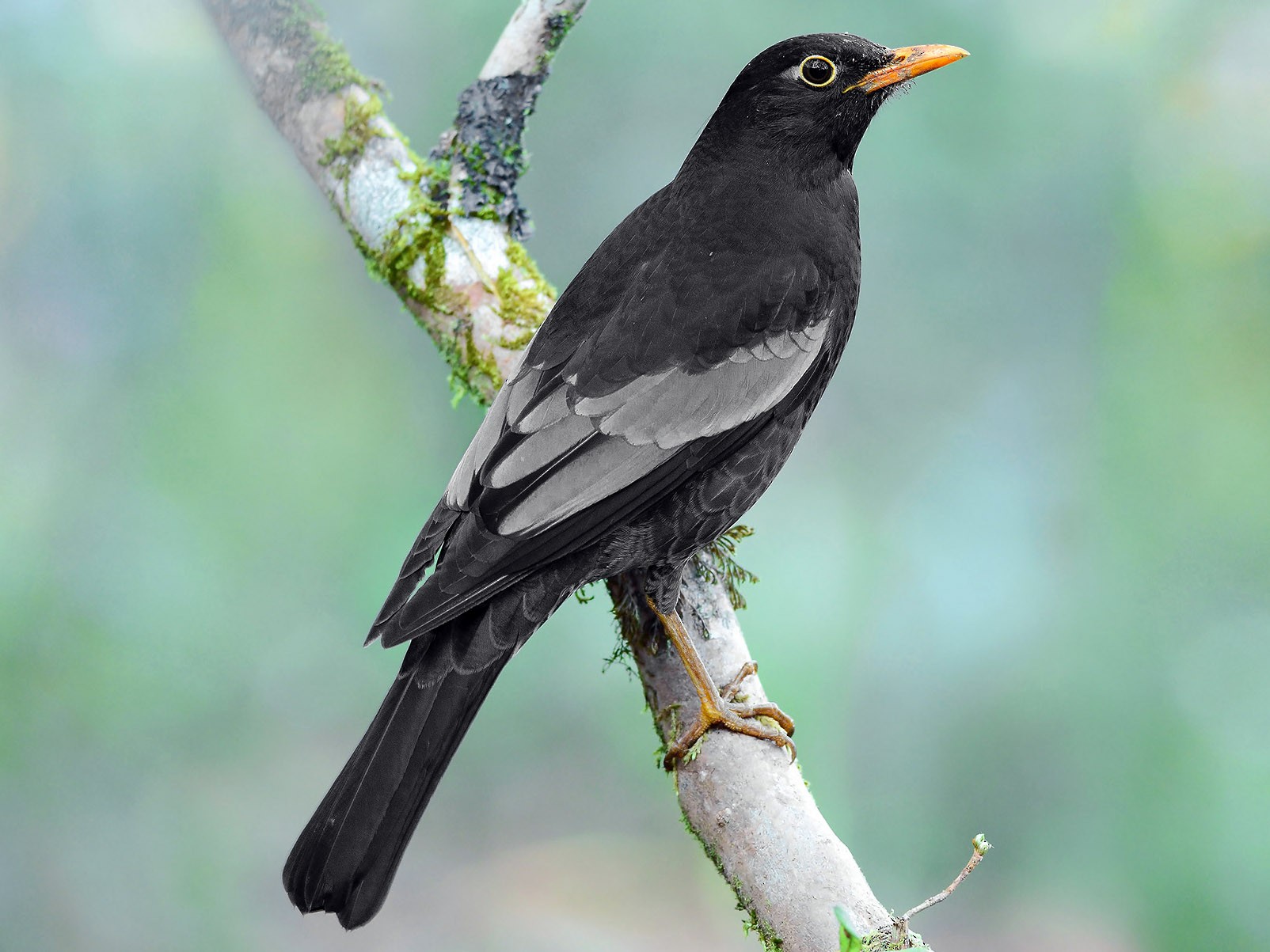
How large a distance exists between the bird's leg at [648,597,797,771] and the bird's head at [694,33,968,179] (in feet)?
3.71

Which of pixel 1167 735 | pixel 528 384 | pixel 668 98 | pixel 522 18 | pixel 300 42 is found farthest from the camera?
pixel 668 98

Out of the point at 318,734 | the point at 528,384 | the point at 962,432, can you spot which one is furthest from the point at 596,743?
the point at 528,384

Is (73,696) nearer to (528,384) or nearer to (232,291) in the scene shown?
(232,291)

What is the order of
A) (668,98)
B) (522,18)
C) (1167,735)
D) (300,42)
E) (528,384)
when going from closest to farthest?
(528,384), (522,18), (300,42), (1167,735), (668,98)

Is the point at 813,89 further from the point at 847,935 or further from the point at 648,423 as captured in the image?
the point at 847,935

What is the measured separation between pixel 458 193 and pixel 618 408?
113 cm

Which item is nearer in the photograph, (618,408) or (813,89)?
(618,408)

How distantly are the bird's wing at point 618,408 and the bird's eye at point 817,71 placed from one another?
44 cm

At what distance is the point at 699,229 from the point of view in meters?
2.41

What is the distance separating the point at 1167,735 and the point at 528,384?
277cm

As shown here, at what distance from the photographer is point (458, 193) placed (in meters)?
2.98

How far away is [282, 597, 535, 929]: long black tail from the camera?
2.00m

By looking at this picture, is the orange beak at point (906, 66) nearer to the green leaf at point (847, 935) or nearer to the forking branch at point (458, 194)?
the forking branch at point (458, 194)

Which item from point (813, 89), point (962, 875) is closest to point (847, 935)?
point (962, 875)
